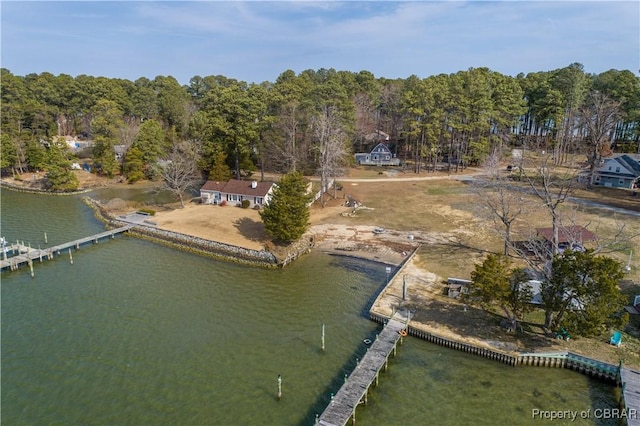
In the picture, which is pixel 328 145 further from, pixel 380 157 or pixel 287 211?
pixel 380 157

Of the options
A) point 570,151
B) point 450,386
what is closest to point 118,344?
point 450,386

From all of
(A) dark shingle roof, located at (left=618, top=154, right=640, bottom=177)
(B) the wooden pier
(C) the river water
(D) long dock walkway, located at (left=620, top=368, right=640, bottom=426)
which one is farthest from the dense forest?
(D) long dock walkway, located at (left=620, top=368, right=640, bottom=426)

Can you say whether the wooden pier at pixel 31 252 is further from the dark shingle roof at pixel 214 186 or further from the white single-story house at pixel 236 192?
the dark shingle roof at pixel 214 186

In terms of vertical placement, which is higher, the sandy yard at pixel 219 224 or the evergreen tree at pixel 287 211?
the evergreen tree at pixel 287 211

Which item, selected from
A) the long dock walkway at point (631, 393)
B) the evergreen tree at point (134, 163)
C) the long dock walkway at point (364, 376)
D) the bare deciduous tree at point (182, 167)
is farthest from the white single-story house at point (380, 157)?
the long dock walkway at point (631, 393)

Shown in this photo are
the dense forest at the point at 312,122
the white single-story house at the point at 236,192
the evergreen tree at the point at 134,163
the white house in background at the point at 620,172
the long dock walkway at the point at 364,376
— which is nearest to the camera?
the long dock walkway at the point at 364,376

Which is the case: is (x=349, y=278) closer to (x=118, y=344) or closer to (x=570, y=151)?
(x=118, y=344)

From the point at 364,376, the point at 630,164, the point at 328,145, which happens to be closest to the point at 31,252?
the point at 364,376
